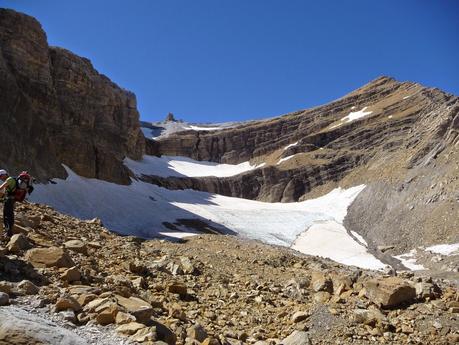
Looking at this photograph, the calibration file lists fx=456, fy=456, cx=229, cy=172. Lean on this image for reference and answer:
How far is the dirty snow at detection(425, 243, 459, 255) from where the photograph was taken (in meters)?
38.2

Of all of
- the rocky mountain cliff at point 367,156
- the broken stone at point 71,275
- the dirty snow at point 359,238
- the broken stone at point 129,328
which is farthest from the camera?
the dirty snow at point 359,238

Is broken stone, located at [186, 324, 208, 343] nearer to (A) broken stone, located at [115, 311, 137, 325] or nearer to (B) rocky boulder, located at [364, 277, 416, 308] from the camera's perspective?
(A) broken stone, located at [115, 311, 137, 325]

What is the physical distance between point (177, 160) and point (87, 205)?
80.0 meters

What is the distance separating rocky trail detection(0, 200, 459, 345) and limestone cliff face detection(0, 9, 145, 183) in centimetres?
3025

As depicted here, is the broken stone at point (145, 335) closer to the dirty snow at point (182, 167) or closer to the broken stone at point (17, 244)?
the broken stone at point (17, 244)

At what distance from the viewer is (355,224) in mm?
60000

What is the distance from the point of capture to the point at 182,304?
10.9m

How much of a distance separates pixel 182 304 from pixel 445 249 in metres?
35.1

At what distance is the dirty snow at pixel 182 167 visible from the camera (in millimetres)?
93750

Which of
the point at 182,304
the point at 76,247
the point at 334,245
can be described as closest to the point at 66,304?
the point at 182,304

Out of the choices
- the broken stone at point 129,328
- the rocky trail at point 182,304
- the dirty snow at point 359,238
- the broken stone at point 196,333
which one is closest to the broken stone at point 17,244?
the rocky trail at point 182,304

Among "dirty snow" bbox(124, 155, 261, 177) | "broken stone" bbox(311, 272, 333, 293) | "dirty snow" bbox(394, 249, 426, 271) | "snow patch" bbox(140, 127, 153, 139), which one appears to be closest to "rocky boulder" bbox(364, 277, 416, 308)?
"broken stone" bbox(311, 272, 333, 293)

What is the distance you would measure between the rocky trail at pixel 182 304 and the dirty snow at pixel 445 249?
94.6ft

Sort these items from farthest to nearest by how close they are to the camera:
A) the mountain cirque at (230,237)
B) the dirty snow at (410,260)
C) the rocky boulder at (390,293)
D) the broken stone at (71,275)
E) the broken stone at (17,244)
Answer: the dirty snow at (410,260), the rocky boulder at (390,293), the broken stone at (17,244), the broken stone at (71,275), the mountain cirque at (230,237)
